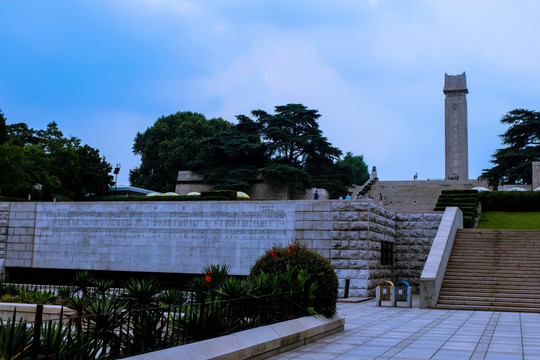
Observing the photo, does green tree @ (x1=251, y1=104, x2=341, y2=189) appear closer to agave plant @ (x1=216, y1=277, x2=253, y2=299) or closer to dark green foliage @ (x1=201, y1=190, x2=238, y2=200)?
dark green foliage @ (x1=201, y1=190, x2=238, y2=200)

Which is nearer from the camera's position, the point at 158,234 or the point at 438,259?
the point at 438,259

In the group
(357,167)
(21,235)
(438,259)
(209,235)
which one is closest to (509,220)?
(438,259)

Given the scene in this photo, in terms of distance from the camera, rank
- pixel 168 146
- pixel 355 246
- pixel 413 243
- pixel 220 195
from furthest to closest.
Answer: pixel 168 146 < pixel 220 195 < pixel 413 243 < pixel 355 246

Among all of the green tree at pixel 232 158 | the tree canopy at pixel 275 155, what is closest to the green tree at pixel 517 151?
the tree canopy at pixel 275 155

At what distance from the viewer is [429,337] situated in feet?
32.3

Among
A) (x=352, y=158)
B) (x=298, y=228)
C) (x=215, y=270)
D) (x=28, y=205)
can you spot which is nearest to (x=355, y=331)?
(x=215, y=270)

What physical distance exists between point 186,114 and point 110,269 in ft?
141

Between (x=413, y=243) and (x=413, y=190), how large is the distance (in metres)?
18.5

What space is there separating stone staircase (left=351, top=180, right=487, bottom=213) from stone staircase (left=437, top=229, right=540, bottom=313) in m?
13.6

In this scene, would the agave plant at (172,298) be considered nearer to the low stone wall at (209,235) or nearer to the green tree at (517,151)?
→ the low stone wall at (209,235)

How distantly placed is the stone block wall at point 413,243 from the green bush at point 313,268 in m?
11.7

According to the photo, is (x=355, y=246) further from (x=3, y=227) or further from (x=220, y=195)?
(x=3, y=227)

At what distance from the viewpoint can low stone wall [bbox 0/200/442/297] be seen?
61.4 ft

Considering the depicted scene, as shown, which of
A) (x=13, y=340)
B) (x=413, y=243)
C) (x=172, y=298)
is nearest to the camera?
(x=13, y=340)
